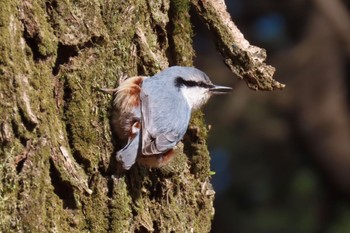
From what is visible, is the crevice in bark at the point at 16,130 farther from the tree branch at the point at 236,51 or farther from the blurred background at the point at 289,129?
the blurred background at the point at 289,129

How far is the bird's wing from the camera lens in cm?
287

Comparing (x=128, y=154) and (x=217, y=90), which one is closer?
(x=128, y=154)

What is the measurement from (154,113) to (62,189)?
0.45m

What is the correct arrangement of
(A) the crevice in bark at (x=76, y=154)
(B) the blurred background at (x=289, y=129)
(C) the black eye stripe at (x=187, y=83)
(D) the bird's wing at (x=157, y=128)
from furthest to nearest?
(B) the blurred background at (x=289, y=129)
(C) the black eye stripe at (x=187, y=83)
(D) the bird's wing at (x=157, y=128)
(A) the crevice in bark at (x=76, y=154)

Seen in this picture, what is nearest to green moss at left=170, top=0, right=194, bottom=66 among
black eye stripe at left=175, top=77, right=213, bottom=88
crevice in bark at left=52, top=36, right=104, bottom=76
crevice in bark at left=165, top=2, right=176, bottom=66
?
crevice in bark at left=165, top=2, right=176, bottom=66

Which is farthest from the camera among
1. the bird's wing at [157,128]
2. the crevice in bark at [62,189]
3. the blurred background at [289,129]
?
the blurred background at [289,129]

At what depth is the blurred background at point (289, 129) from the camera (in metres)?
7.37

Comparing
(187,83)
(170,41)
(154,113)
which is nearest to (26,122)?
(154,113)

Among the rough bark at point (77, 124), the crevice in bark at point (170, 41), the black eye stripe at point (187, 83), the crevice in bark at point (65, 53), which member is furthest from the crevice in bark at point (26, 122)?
the crevice in bark at point (170, 41)

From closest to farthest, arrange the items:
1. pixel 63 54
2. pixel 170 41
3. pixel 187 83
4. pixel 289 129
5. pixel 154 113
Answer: pixel 63 54 < pixel 154 113 < pixel 187 83 < pixel 170 41 < pixel 289 129

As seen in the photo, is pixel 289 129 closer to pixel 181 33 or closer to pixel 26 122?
pixel 181 33

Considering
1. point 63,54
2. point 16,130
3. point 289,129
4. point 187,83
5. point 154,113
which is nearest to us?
point 16,130

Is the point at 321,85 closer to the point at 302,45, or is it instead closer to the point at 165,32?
the point at 302,45

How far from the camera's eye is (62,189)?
2658 millimetres
